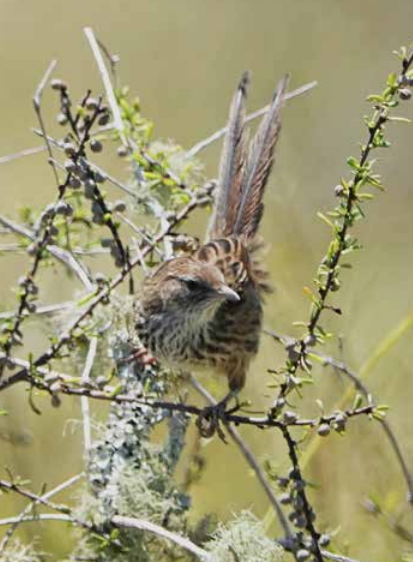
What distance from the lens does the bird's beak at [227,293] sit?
158 inches

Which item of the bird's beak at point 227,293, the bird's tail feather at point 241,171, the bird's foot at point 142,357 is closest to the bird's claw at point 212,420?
the bird's foot at point 142,357

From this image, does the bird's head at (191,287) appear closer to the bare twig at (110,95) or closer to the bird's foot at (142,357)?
the bird's foot at (142,357)

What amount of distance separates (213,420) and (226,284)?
0.58m

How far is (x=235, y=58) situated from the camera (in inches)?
320

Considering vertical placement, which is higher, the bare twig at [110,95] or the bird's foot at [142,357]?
the bare twig at [110,95]

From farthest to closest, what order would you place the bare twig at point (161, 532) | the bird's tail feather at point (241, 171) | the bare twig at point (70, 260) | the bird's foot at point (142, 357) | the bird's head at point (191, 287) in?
the bird's tail feather at point (241, 171) → the bird's head at point (191, 287) → the bird's foot at point (142, 357) → the bare twig at point (70, 260) → the bare twig at point (161, 532)

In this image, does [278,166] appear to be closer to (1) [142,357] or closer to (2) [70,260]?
(1) [142,357]

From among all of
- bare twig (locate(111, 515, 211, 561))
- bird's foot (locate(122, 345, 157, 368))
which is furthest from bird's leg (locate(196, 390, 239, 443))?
bare twig (locate(111, 515, 211, 561))

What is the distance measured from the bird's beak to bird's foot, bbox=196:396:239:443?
13.2 inches

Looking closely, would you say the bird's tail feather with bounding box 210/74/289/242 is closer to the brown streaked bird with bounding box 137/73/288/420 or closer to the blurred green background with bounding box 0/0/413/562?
the brown streaked bird with bounding box 137/73/288/420

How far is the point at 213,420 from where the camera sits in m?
3.66

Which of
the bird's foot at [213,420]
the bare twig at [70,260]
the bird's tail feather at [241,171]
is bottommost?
the bird's foot at [213,420]

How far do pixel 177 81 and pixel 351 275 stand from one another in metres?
2.45

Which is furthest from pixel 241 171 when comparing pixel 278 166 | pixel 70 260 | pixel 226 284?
pixel 278 166
